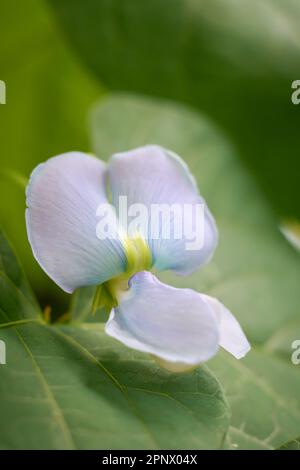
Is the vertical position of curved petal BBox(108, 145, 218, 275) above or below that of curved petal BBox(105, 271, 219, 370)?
above

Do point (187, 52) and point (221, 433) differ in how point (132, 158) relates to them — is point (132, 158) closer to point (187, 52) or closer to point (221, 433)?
point (221, 433)

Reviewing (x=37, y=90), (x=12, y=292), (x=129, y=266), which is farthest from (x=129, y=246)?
(x=37, y=90)

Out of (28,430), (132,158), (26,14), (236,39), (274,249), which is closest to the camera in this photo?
(28,430)

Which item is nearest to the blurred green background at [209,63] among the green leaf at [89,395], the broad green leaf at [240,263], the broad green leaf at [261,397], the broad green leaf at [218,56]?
the broad green leaf at [218,56]

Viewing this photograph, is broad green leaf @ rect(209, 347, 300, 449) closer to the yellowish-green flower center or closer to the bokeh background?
the bokeh background

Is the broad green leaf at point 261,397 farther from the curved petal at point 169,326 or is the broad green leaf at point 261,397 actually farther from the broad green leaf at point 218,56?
the broad green leaf at point 218,56

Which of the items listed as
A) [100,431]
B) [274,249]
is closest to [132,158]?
[100,431]

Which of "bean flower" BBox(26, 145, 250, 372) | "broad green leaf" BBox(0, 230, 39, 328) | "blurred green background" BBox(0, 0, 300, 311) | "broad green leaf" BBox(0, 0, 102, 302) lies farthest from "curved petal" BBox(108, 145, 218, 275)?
"broad green leaf" BBox(0, 0, 102, 302)
